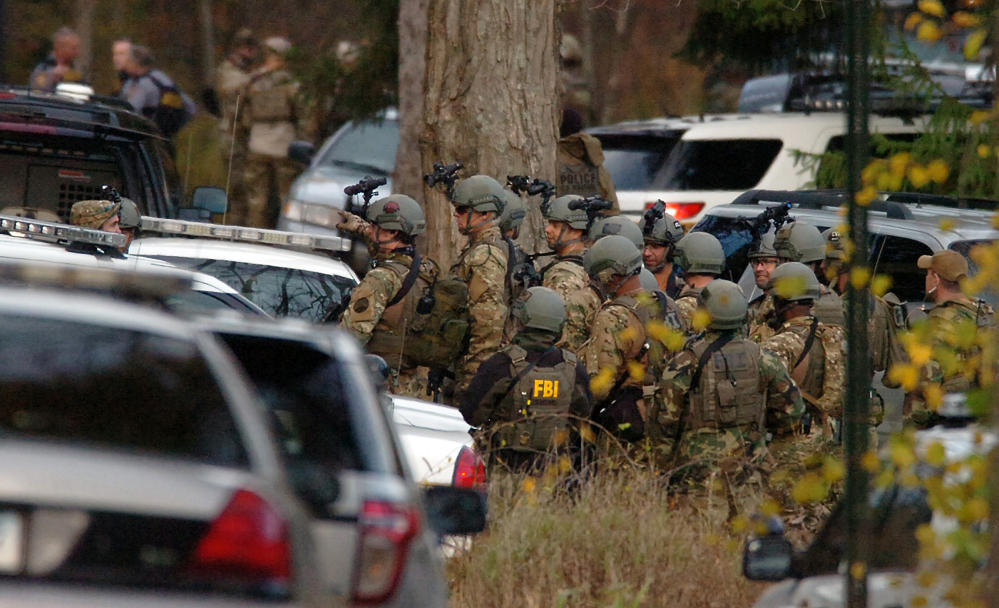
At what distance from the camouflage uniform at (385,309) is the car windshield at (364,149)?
7674mm

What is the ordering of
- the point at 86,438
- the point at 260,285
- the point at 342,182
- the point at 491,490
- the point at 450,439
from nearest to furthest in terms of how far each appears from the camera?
1. the point at 86,438
2. the point at 450,439
3. the point at 491,490
4. the point at 260,285
5. the point at 342,182

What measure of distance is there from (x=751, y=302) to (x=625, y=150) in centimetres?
354

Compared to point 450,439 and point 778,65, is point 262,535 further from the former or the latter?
point 778,65

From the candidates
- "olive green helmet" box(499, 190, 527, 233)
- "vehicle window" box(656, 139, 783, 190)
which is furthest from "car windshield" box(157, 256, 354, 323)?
"vehicle window" box(656, 139, 783, 190)

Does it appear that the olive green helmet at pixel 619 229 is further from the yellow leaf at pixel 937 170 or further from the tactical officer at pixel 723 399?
the yellow leaf at pixel 937 170

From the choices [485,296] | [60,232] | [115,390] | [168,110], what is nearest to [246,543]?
[115,390]

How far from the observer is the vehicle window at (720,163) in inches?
484

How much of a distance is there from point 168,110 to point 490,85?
5.03 metres

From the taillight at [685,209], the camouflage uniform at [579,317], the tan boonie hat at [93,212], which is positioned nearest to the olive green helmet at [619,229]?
the camouflage uniform at [579,317]

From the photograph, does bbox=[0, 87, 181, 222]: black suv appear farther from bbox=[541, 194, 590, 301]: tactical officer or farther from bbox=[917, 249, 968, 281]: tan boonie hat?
bbox=[917, 249, 968, 281]: tan boonie hat

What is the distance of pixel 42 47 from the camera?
1050 inches

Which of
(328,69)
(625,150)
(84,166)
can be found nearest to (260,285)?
(84,166)

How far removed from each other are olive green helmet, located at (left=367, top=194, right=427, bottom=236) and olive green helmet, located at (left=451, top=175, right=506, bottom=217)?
334 mm

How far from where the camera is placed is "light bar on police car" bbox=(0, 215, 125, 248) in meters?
6.55
